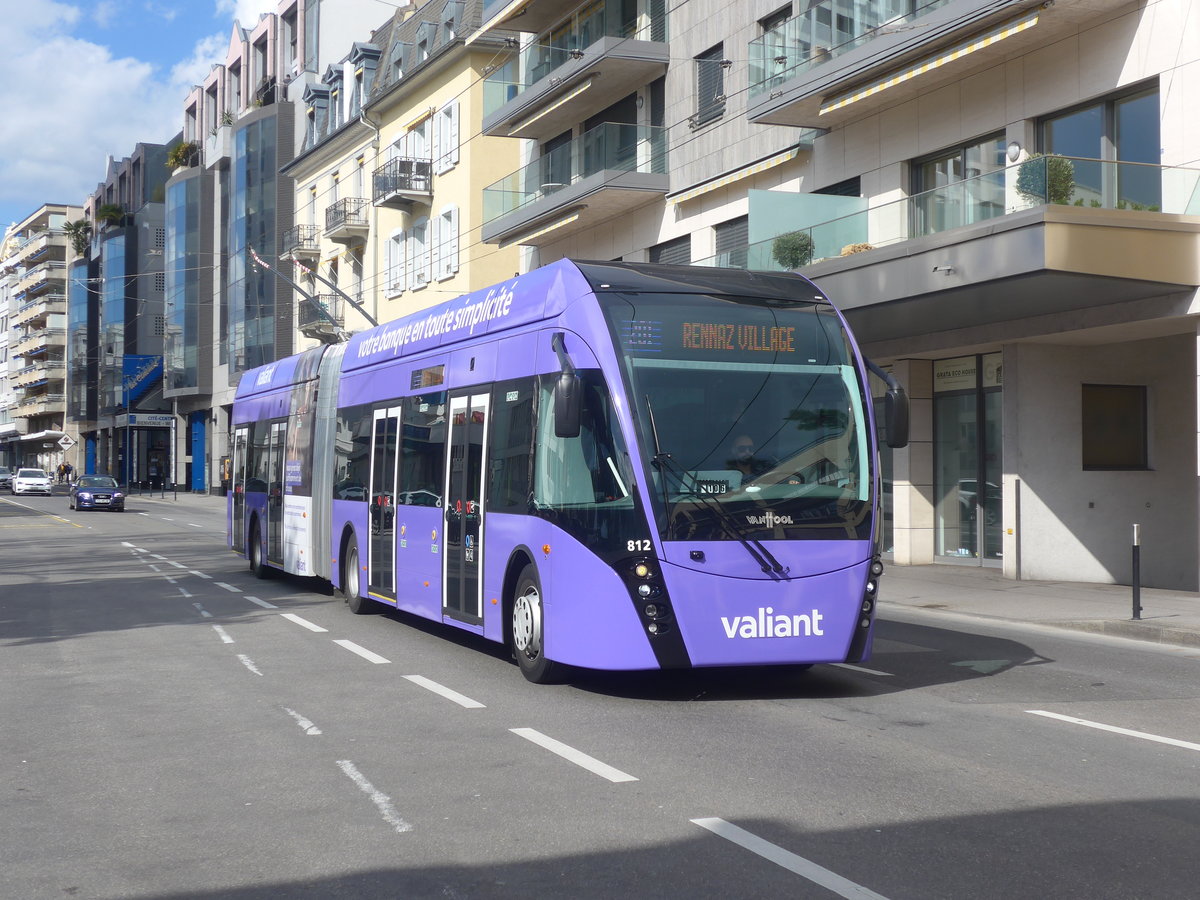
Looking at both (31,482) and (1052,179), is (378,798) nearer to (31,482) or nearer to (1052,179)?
(1052,179)

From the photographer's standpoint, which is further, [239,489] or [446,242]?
[446,242]

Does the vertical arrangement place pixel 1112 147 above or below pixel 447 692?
above

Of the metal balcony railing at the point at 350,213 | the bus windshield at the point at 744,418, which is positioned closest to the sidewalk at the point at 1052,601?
the bus windshield at the point at 744,418

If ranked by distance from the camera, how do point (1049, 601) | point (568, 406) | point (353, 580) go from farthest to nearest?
point (1049, 601) < point (353, 580) < point (568, 406)

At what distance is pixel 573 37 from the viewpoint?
32094 mm

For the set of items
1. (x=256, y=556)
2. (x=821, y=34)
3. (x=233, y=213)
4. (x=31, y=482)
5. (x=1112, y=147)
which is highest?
(x=233, y=213)

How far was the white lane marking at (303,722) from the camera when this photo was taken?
28.0ft

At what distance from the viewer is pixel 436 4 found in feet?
150

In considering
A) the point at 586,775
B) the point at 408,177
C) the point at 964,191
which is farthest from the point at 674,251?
the point at 586,775

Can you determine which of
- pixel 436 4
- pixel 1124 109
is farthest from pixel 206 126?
pixel 1124 109

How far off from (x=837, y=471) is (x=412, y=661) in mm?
4268

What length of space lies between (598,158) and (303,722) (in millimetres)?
23147

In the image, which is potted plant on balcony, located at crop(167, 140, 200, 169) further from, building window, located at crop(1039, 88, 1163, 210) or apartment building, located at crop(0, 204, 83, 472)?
building window, located at crop(1039, 88, 1163, 210)

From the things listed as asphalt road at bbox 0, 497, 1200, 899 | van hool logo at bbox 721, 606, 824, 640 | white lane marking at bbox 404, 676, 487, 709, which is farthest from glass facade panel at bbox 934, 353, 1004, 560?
white lane marking at bbox 404, 676, 487, 709
